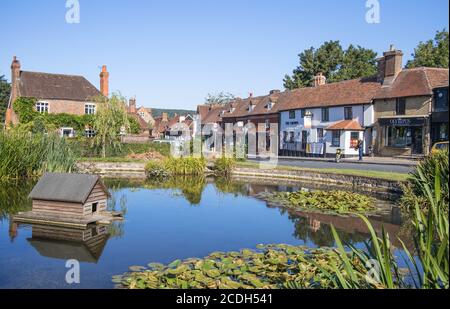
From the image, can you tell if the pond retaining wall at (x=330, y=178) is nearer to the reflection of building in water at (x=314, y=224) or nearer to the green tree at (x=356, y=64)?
the reflection of building in water at (x=314, y=224)

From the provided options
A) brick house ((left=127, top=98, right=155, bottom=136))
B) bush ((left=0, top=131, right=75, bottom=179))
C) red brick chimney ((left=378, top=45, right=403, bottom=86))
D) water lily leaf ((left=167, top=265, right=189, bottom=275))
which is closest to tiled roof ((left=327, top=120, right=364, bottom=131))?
red brick chimney ((left=378, top=45, right=403, bottom=86))

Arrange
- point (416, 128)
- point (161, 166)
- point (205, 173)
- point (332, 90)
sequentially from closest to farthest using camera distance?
point (161, 166)
point (205, 173)
point (416, 128)
point (332, 90)

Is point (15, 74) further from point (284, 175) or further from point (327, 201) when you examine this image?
point (327, 201)

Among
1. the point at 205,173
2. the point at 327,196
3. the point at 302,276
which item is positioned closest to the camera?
the point at 302,276

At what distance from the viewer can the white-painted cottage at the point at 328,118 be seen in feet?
125

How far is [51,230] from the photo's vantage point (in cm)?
1305

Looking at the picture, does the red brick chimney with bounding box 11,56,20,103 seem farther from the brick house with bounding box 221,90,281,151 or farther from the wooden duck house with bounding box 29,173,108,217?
the wooden duck house with bounding box 29,173,108,217

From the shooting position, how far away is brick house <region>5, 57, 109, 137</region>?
4566 cm

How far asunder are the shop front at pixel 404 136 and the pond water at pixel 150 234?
64.4ft

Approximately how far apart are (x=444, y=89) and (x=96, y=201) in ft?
93.2

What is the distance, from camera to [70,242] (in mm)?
11852

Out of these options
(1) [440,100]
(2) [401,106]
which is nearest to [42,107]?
(2) [401,106]

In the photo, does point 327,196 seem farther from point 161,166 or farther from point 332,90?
point 332,90
